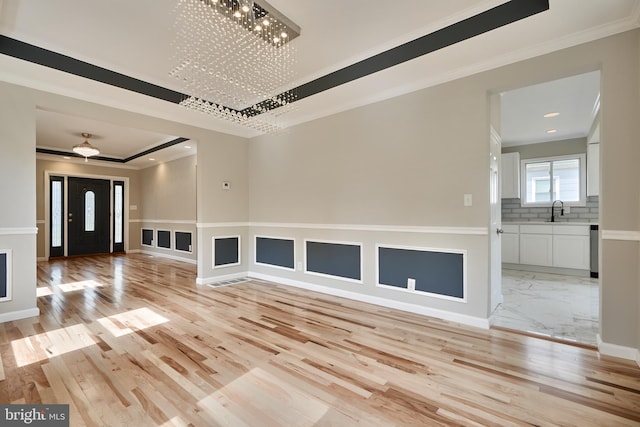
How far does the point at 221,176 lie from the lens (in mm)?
4914

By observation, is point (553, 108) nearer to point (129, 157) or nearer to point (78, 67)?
point (78, 67)

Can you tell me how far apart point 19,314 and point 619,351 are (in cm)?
558

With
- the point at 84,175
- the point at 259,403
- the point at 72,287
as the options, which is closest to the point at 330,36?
the point at 259,403

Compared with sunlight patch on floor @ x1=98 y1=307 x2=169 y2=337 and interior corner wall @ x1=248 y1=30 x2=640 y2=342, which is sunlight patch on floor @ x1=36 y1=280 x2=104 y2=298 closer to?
sunlight patch on floor @ x1=98 y1=307 x2=169 y2=337

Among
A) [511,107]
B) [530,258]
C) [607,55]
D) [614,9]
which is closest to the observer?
[614,9]

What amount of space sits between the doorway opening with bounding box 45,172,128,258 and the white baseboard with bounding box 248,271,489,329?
20.8 ft

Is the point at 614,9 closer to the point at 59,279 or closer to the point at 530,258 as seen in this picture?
the point at 530,258

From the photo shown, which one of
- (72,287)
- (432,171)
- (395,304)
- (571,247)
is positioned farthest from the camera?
(571,247)

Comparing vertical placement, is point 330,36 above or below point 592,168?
above

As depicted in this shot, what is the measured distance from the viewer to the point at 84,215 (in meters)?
8.01

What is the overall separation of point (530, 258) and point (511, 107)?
3.10 metres

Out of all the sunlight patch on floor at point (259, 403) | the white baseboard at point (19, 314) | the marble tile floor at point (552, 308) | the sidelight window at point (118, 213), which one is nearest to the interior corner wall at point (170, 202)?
the sidelight window at point (118, 213)

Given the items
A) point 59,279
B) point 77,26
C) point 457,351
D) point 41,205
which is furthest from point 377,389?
point 41,205

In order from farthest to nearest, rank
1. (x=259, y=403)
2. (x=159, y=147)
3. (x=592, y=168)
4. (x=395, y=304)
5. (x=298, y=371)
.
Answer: (x=159, y=147)
(x=592, y=168)
(x=395, y=304)
(x=298, y=371)
(x=259, y=403)
